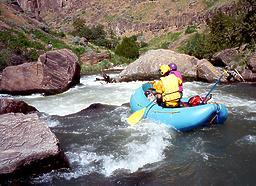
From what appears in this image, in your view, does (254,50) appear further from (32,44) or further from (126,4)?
(126,4)

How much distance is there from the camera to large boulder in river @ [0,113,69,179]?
A: 593 centimetres

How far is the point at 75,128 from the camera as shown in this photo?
8.78m

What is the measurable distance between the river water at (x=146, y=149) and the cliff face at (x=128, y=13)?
2687 cm

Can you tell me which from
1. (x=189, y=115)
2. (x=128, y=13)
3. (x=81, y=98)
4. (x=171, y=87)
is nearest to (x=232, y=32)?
(x=81, y=98)

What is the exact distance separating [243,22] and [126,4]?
35.1m

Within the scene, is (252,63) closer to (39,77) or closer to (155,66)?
(155,66)

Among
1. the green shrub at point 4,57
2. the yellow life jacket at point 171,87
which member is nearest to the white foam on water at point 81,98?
the yellow life jacket at point 171,87

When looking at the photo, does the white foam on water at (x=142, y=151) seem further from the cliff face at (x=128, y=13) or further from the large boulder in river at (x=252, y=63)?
the cliff face at (x=128, y=13)

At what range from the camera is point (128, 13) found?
164ft

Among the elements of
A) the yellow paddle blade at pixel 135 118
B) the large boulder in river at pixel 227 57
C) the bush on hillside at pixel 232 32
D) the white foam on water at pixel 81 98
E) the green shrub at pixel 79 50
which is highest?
the bush on hillside at pixel 232 32

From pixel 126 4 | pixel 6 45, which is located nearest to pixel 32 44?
pixel 6 45

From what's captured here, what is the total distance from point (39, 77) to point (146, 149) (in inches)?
304

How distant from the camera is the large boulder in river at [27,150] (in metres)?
5.93

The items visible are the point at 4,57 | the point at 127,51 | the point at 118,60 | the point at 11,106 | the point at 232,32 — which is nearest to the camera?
the point at 11,106
